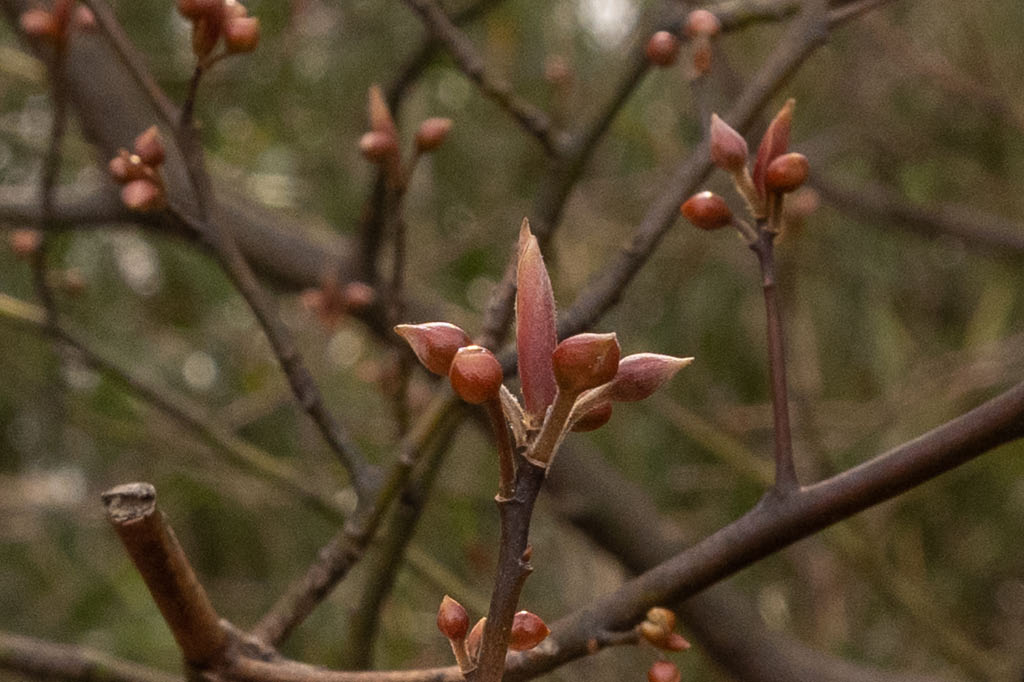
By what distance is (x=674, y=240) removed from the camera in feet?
8.11

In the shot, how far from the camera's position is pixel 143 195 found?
68 centimetres

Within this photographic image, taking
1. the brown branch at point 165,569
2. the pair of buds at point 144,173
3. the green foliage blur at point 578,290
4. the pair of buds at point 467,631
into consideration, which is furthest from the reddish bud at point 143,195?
the green foliage blur at point 578,290

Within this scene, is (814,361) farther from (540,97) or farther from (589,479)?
(589,479)

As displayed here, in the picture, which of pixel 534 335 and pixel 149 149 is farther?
pixel 149 149

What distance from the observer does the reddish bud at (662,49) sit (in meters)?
0.87

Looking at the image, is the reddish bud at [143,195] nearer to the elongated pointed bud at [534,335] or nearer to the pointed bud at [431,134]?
the pointed bud at [431,134]

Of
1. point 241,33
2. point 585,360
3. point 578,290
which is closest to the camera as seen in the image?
point 585,360

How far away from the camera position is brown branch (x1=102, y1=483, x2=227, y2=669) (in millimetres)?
459

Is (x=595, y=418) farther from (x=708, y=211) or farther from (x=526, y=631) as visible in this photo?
(x=708, y=211)

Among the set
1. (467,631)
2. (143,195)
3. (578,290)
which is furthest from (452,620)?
(578,290)

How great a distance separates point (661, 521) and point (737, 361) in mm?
996

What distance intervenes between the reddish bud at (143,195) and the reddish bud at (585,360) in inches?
16.4

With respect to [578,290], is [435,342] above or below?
above

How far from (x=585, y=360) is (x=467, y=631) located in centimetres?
16
